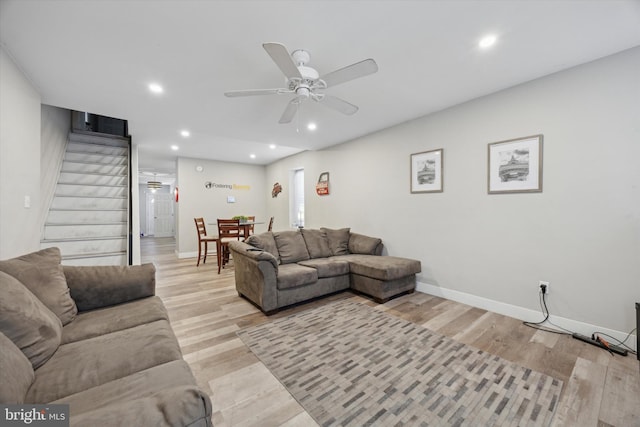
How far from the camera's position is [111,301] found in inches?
77.0

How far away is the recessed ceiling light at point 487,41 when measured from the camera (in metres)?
2.01

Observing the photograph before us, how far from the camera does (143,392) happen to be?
99 cm

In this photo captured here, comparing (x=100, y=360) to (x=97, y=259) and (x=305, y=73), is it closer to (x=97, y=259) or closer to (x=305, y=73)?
(x=305, y=73)

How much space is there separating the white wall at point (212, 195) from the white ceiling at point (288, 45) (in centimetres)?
342

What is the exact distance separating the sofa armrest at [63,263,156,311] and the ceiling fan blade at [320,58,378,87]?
219 cm

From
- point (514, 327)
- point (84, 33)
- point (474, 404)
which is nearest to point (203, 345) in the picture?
point (474, 404)

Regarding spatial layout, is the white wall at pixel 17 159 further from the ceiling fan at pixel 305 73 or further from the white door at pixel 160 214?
the white door at pixel 160 214

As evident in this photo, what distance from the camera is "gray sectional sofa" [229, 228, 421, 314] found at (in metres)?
2.99

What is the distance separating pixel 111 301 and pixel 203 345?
32.8 inches

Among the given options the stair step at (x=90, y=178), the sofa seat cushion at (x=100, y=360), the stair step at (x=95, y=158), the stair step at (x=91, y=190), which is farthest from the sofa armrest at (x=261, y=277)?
the stair step at (x=95, y=158)

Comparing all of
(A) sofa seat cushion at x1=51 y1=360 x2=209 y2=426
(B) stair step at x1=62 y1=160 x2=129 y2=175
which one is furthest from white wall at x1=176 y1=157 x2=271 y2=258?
(A) sofa seat cushion at x1=51 y1=360 x2=209 y2=426

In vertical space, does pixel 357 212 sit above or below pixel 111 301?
above

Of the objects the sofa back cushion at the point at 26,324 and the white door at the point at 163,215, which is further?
the white door at the point at 163,215

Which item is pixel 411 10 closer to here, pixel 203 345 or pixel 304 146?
pixel 203 345
